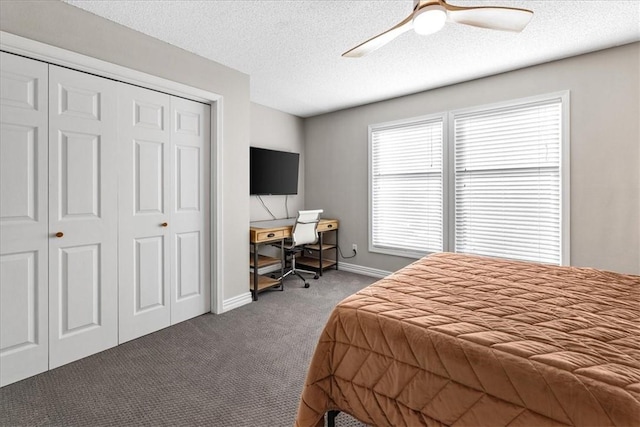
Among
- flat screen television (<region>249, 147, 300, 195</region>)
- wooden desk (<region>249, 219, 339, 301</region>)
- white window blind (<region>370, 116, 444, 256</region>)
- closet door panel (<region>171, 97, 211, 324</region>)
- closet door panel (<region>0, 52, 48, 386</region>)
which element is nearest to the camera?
closet door panel (<region>0, 52, 48, 386</region>)

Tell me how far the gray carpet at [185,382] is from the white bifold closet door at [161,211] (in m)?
0.25

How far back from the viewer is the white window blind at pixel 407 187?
3.89 metres

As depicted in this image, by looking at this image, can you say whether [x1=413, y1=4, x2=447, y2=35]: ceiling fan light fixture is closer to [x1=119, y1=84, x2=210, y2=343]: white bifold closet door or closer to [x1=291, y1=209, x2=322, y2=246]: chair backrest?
[x1=119, y1=84, x2=210, y2=343]: white bifold closet door

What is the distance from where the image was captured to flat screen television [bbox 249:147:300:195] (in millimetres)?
4250

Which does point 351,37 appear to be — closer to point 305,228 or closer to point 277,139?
point 305,228

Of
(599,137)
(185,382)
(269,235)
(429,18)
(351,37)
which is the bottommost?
(185,382)

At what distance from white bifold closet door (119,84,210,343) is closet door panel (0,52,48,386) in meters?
0.48

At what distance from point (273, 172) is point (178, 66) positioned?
6.57 feet

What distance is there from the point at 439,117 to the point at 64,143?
3769 millimetres

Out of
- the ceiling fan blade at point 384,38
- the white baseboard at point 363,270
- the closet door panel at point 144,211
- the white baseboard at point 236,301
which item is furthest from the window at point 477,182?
the closet door panel at point 144,211

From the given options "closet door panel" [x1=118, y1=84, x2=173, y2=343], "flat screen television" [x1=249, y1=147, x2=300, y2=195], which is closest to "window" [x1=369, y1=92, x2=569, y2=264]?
"flat screen television" [x1=249, y1=147, x2=300, y2=195]

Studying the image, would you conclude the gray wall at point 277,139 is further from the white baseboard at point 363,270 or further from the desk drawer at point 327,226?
the white baseboard at point 363,270

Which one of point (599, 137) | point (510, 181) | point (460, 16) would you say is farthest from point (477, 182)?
point (460, 16)

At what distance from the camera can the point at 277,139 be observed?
15.6 ft
